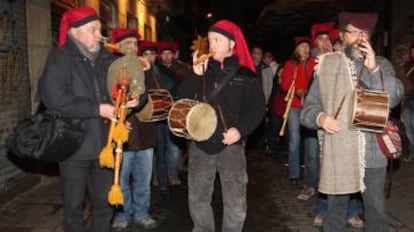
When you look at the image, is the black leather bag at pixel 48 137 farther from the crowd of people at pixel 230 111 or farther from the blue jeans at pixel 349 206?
the blue jeans at pixel 349 206

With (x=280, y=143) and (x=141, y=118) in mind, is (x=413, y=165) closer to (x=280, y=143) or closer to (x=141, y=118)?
(x=280, y=143)

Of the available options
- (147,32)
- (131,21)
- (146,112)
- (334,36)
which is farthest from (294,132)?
(147,32)

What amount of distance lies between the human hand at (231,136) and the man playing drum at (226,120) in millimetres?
40

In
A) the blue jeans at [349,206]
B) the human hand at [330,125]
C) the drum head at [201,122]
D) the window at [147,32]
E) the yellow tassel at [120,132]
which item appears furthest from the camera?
the window at [147,32]

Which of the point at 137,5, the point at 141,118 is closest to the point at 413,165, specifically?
the point at 141,118

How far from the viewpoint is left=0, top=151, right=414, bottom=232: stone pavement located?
240 inches

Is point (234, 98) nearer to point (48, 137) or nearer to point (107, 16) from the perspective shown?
point (48, 137)

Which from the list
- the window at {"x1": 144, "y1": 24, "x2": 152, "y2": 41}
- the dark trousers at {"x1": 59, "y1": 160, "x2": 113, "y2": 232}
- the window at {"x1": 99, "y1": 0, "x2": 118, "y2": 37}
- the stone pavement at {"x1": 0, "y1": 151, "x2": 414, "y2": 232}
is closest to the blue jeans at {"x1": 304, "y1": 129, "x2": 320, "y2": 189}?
the stone pavement at {"x1": 0, "y1": 151, "x2": 414, "y2": 232}

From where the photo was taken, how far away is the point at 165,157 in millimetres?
7746

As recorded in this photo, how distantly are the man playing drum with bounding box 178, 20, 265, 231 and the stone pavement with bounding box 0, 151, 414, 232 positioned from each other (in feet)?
5.39

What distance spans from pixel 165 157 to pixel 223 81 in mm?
3500

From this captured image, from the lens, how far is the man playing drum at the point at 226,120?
443 centimetres

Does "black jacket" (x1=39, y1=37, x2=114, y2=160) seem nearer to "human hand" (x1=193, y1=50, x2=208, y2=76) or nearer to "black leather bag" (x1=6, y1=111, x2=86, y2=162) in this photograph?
"black leather bag" (x1=6, y1=111, x2=86, y2=162)

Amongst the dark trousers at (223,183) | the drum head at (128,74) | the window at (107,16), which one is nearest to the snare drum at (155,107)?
the drum head at (128,74)
